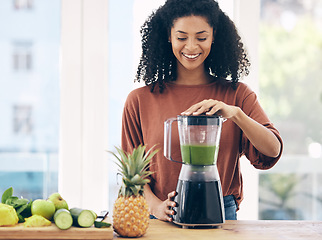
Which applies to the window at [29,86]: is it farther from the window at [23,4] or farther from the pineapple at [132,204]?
the pineapple at [132,204]

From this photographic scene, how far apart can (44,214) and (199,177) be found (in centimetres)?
53

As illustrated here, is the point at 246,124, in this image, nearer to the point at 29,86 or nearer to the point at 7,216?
the point at 7,216

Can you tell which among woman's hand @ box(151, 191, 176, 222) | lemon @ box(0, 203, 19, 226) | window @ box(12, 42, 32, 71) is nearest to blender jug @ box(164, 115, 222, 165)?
woman's hand @ box(151, 191, 176, 222)

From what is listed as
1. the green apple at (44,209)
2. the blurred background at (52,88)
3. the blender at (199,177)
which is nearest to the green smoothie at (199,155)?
the blender at (199,177)

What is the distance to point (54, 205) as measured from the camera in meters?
1.44

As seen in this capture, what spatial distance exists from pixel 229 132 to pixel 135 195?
583 mm

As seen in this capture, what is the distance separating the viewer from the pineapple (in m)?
1.39

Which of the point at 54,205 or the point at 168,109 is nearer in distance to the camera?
the point at 54,205

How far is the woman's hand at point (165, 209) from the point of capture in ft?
5.22

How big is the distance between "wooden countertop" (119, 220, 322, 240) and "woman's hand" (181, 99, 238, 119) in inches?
15.7

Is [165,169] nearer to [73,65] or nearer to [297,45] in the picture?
[73,65]

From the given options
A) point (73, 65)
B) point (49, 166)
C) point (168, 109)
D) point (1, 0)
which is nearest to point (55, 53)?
point (73, 65)

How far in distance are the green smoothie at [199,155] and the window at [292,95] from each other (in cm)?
157

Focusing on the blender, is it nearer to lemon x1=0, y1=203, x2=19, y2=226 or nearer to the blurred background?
lemon x1=0, y1=203, x2=19, y2=226
